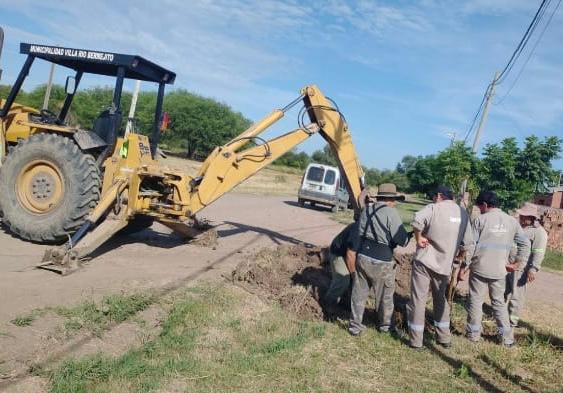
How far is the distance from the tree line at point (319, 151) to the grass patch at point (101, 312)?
4078 mm

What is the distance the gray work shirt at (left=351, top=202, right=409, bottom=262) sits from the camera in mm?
6191

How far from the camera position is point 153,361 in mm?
4637

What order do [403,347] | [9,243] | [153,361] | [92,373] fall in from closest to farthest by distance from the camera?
[92,373] < [153,361] < [403,347] < [9,243]

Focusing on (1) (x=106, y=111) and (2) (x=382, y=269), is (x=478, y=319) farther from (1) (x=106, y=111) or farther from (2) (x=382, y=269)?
(1) (x=106, y=111)

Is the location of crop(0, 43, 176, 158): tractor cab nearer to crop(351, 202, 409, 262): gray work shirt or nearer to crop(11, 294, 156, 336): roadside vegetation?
crop(11, 294, 156, 336): roadside vegetation

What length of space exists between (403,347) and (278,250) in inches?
137

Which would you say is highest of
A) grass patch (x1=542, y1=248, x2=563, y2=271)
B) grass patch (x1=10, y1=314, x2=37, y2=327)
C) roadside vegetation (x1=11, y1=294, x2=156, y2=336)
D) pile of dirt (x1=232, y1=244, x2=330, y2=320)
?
grass patch (x1=542, y1=248, x2=563, y2=271)

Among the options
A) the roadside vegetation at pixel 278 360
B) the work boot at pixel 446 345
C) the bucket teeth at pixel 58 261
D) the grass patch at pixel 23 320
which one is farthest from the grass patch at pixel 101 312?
the work boot at pixel 446 345

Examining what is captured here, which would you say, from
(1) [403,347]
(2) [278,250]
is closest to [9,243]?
(2) [278,250]

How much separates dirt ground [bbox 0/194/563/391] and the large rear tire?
333mm

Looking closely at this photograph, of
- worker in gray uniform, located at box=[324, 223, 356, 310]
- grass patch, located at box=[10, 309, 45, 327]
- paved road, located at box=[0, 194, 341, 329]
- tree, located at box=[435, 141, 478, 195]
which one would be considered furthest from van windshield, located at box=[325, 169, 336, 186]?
grass patch, located at box=[10, 309, 45, 327]

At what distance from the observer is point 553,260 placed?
1783cm

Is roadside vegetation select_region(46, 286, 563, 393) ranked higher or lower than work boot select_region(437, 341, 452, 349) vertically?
lower

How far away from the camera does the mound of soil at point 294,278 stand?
6.86 meters
